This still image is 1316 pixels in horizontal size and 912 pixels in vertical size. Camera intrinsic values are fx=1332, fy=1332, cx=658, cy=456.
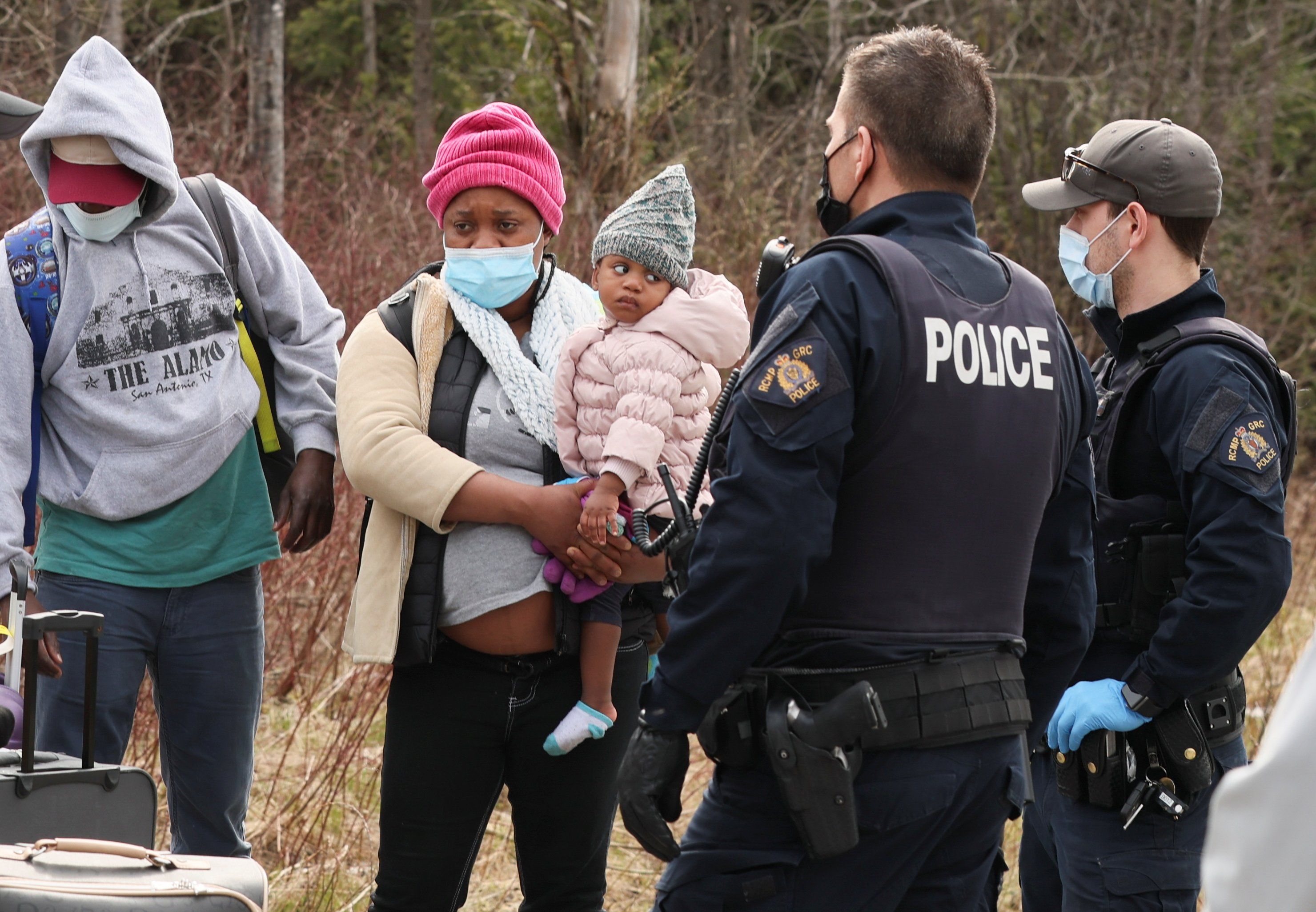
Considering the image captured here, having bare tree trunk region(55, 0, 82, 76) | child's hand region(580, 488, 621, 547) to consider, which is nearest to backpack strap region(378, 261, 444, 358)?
child's hand region(580, 488, 621, 547)

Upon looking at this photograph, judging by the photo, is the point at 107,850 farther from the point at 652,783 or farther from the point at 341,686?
the point at 341,686

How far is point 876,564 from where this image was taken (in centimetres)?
207

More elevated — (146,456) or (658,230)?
(658,230)

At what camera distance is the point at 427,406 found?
8.63 feet

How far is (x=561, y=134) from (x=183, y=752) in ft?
29.7

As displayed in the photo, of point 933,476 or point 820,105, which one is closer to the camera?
point 933,476

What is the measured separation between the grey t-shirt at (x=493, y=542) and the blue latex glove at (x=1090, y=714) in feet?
3.61

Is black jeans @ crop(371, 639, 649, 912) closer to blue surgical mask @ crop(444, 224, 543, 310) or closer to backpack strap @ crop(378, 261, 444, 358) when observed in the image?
backpack strap @ crop(378, 261, 444, 358)

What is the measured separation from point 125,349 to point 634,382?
1.15 metres

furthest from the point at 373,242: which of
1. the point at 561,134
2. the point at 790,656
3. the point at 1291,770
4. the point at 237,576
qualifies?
the point at 1291,770

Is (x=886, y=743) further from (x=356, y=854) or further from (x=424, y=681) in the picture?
(x=356, y=854)

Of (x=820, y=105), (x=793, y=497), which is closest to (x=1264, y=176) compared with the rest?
(x=820, y=105)

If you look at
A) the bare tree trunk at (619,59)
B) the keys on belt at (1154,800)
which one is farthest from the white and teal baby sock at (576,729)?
the bare tree trunk at (619,59)

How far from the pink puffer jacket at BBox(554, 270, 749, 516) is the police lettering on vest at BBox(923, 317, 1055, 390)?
0.64 meters
